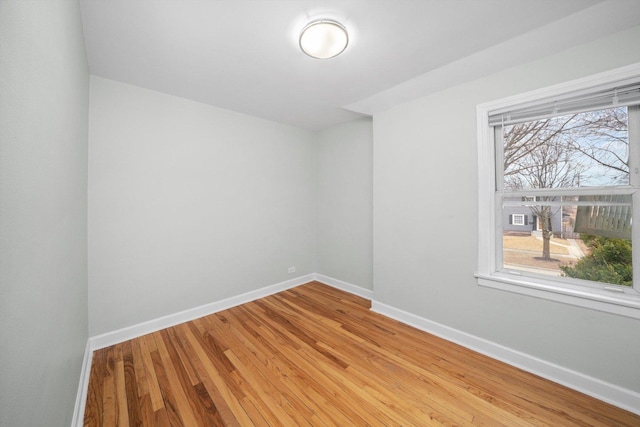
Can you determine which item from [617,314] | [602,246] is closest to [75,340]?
[617,314]

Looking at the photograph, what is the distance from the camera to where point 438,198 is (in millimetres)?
A: 2420

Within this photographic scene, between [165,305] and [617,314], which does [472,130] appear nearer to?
[617,314]

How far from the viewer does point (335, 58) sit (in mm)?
1979

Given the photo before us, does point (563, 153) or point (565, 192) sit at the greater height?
point (563, 153)

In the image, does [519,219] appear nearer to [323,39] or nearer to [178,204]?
[323,39]

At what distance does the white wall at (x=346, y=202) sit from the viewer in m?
3.40

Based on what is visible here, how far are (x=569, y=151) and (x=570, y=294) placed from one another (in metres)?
Result: 1.10

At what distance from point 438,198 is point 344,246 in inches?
65.5

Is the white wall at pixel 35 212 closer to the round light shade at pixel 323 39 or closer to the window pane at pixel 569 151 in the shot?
the round light shade at pixel 323 39

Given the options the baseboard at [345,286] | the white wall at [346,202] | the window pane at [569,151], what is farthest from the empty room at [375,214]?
the white wall at [346,202]

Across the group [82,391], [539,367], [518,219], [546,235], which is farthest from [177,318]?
[546,235]

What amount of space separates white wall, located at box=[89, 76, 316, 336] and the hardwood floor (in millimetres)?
528

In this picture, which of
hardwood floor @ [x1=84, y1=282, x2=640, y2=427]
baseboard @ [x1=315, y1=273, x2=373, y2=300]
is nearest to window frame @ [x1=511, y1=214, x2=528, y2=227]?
hardwood floor @ [x1=84, y1=282, x2=640, y2=427]

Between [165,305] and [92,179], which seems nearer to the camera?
[92,179]
